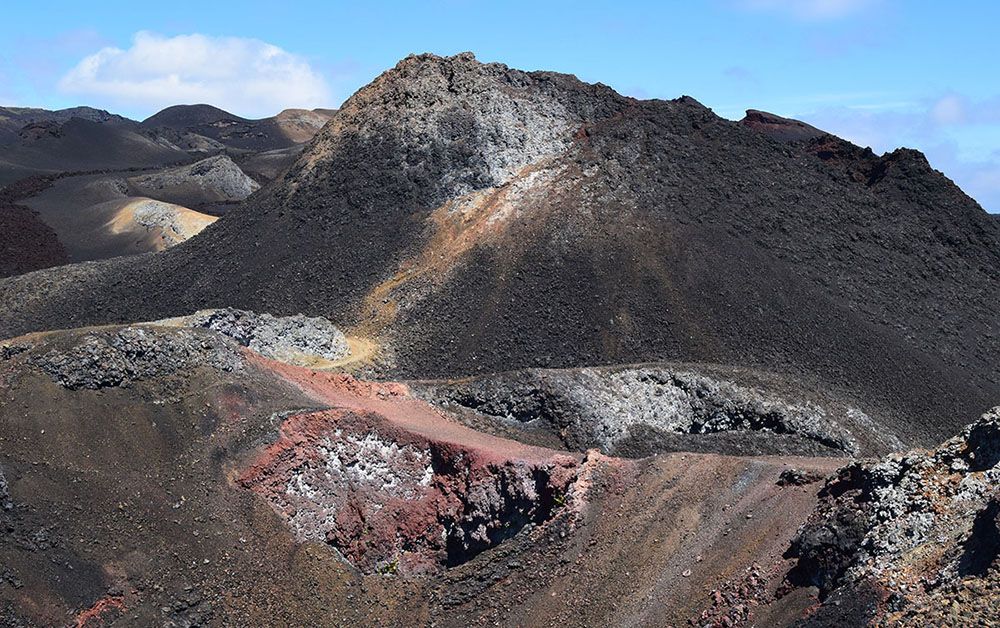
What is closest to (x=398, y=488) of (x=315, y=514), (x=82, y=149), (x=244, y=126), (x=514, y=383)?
(x=315, y=514)

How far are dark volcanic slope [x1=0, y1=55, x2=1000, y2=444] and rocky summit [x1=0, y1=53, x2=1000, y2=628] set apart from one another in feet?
0.42

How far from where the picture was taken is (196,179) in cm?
7625

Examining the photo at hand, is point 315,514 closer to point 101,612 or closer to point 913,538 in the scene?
point 101,612

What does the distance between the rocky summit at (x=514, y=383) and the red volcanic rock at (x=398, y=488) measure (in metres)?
0.06

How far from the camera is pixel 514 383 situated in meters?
27.7

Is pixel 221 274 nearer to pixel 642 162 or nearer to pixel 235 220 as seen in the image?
pixel 235 220

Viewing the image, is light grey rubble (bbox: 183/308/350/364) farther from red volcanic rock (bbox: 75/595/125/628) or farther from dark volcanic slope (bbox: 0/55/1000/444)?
red volcanic rock (bbox: 75/595/125/628)

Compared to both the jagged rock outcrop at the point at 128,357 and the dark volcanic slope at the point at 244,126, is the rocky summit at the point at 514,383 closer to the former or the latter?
the jagged rock outcrop at the point at 128,357

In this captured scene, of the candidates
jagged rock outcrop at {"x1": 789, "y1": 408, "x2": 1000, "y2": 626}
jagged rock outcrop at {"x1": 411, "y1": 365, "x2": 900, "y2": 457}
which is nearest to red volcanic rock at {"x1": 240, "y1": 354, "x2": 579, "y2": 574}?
jagged rock outcrop at {"x1": 411, "y1": 365, "x2": 900, "y2": 457}

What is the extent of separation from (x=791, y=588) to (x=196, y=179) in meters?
66.7

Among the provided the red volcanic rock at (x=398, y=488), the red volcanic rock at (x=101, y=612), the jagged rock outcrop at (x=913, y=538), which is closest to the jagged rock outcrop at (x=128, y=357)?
the red volcanic rock at (x=398, y=488)

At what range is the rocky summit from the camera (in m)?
17.7

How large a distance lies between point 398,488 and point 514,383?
7439mm

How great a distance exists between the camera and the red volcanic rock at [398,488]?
2019 centimetres
